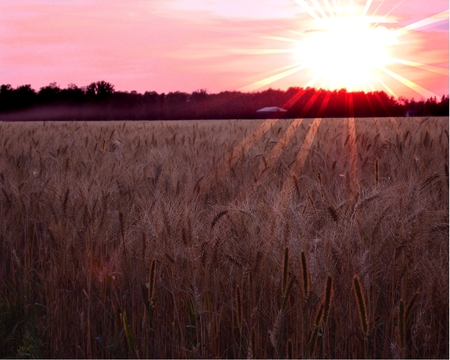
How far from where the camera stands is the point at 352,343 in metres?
1.45

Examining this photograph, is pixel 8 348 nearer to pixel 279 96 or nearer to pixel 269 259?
pixel 269 259

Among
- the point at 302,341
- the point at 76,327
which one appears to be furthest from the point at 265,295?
the point at 76,327

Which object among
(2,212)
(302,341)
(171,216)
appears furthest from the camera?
(2,212)

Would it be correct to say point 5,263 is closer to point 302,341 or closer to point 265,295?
point 265,295

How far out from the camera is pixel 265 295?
169cm

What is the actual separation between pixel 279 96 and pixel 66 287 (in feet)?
179

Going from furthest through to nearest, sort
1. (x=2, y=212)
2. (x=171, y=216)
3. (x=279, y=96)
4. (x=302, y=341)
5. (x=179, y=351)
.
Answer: (x=279, y=96) → (x=2, y=212) → (x=171, y=216) → (x=179, y=351) → (x=302, y=341)

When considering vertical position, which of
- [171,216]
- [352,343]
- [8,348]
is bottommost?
[8,348]

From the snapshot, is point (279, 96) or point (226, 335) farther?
point (279, 96)

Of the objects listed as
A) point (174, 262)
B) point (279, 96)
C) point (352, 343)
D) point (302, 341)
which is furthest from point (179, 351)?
point (279, 96)

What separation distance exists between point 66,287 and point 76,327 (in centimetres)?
24

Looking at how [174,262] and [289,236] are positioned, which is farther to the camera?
[289,236]

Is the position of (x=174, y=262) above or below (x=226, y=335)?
above

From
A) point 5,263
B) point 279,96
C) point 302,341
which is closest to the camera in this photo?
point 302,341
